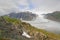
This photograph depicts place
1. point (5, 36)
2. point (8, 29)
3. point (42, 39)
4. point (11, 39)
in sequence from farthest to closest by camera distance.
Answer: point (42, 39) < point (8, 29) < point (5, 36) < point (11, 39)

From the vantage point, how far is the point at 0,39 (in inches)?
2945

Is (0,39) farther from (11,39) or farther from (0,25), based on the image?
(0,25)

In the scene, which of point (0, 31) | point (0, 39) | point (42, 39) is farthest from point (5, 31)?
point (42, 39)

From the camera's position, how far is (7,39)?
73.6 metres

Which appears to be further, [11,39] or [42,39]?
[42,39]

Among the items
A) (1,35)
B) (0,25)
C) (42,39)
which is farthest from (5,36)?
(42,39)

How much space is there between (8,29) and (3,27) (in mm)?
2834

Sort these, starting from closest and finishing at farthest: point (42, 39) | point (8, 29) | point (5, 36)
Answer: point (5, 36) → point (8, 29) → point (42, 39)

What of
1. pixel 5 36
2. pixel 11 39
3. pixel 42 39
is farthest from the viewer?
pixel 42 39

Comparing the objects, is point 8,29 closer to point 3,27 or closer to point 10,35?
point 3,27

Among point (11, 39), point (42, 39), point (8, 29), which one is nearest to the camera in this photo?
point (11, 39)

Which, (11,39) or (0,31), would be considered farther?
(0,31)

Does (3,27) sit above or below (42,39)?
above

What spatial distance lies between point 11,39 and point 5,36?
5.56m
